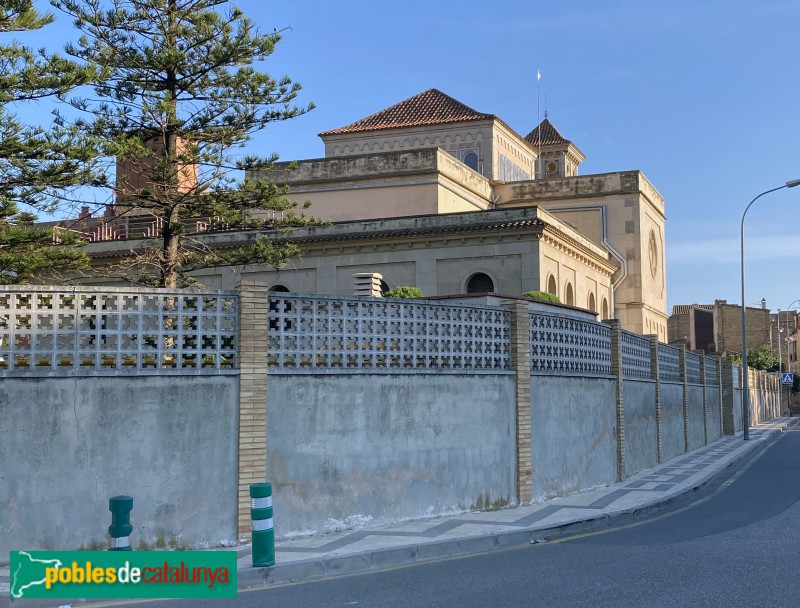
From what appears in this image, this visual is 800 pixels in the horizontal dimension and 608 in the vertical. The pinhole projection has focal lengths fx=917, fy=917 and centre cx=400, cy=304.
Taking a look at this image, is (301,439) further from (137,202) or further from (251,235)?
(251,235)

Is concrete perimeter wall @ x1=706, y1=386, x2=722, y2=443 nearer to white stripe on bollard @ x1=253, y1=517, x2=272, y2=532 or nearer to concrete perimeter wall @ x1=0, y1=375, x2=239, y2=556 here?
concrete perimeter wall @ x1=0, y1=375, x2=239, y2=556

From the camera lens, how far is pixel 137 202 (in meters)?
19.8

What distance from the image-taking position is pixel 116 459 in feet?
33.1

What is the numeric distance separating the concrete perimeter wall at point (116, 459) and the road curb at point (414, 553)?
1636 mm

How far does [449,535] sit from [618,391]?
26.0ft

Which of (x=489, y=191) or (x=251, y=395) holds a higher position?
(x=489, y=191)

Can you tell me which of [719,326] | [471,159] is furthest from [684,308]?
[471,159]

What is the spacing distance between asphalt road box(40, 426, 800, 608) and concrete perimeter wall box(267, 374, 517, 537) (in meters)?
1.96

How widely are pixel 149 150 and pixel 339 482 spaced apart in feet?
35.3

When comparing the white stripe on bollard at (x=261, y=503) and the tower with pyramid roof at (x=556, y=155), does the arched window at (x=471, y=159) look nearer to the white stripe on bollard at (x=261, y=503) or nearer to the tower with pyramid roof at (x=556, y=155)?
the tower with pyramid roof at (x=556, y=155)

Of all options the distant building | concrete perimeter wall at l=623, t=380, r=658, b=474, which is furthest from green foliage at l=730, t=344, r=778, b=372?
concrete perimeter wall at l=623, t=380, r=658, b=474

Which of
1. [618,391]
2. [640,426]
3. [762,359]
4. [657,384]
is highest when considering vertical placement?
[762,359]

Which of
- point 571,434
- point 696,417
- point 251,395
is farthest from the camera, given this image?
point 696,417

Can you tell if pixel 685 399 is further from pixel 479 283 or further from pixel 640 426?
pixel 479 283
